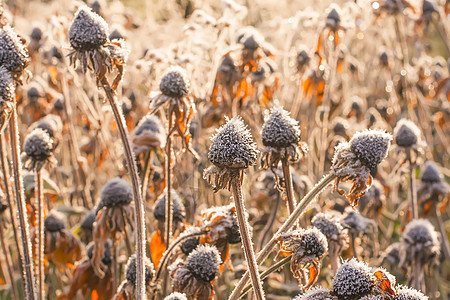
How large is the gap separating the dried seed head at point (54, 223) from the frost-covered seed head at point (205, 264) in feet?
3.93

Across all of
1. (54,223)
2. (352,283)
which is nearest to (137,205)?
(352,283)

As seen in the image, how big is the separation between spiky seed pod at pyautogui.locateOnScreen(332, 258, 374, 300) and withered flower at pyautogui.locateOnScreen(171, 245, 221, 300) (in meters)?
0.58

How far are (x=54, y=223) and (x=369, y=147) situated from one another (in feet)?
5.81

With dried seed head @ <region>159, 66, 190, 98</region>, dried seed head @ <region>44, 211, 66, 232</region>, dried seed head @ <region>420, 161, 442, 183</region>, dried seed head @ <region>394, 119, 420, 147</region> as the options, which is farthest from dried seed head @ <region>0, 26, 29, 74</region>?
dried seed head @ <region>420, 161, 442, 183</region>

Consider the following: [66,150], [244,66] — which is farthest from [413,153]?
[66,150]

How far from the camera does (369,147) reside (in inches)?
63.7

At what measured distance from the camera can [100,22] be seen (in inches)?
66.6

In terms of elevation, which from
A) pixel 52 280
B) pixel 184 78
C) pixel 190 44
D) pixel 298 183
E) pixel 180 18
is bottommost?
pixel 52 280

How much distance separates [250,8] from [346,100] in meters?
2.58

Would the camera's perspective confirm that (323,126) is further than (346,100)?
No

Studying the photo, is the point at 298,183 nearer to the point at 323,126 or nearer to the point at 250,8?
the point at 323,126

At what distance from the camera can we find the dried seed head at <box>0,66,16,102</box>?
1.56 m

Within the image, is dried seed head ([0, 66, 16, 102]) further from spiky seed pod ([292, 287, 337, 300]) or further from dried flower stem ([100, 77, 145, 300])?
spiky seed pod ([292, 287, 337, 300])

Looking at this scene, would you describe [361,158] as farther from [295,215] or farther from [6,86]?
[6,86]
